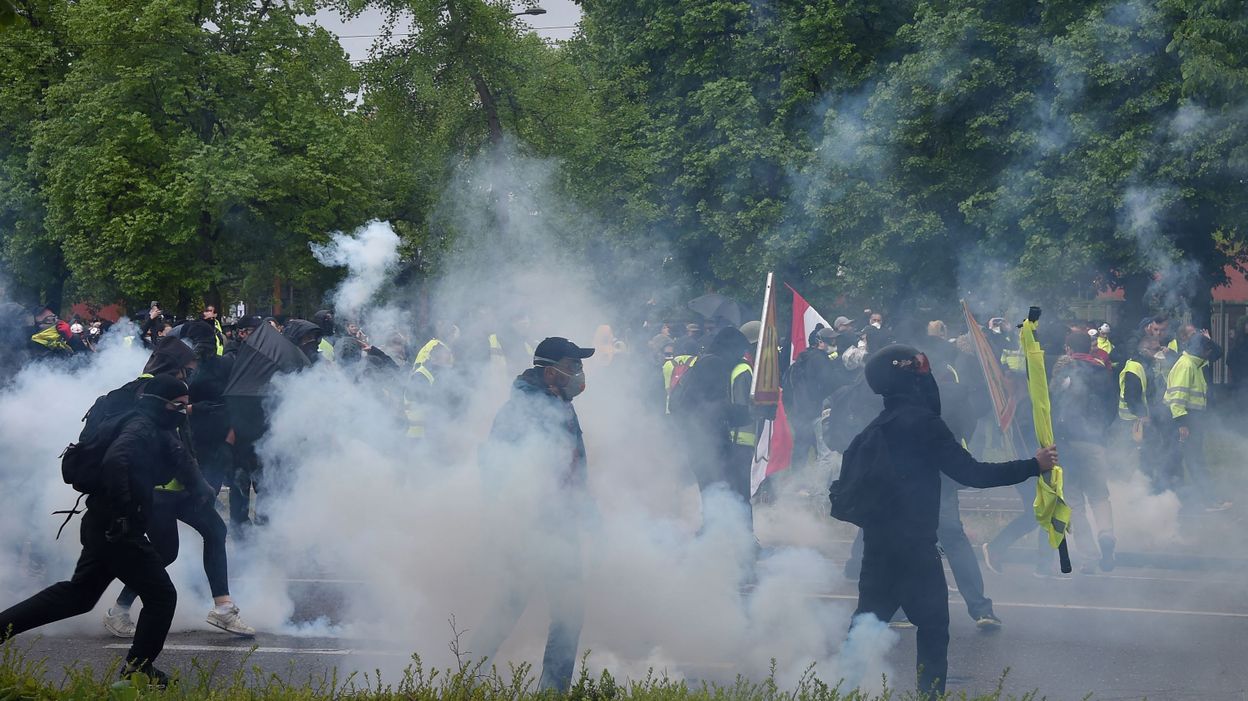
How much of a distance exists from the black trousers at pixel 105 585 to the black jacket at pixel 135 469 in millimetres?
92

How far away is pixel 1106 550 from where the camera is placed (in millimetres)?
9844

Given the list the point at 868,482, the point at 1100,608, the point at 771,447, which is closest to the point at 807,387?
the point at 771,447

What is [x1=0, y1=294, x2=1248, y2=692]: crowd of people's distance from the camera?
18.8 feet

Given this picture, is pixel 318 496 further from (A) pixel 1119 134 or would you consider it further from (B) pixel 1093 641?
(A) pixel 1119 134

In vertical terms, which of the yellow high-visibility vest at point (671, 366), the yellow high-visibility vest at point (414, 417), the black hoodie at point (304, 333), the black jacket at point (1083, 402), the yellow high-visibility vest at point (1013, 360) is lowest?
the yellow high-visibility vest at point (414, 417)

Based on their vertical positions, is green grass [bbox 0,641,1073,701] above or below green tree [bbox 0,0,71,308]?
below

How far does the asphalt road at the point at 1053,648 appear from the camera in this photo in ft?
22.0

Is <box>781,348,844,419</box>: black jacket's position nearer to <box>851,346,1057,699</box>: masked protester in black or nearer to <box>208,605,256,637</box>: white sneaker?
<box>208,605,256,637</box>: white sneaker

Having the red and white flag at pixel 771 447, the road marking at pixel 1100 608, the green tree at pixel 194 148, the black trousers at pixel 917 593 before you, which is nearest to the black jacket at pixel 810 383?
the red and white flag at pixel 771 447

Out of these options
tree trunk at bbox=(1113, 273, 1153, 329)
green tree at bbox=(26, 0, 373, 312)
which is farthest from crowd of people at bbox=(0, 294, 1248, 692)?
green tree at bbox=(26, 0, 373, 312)

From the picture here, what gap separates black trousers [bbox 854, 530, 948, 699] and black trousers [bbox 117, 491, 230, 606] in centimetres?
380

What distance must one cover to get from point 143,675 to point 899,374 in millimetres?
3362

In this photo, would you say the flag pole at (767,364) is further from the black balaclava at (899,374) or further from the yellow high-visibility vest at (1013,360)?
the black balaclava at (899,374)

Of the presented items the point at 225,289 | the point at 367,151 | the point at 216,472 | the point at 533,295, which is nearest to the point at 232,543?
the point at 216,472
